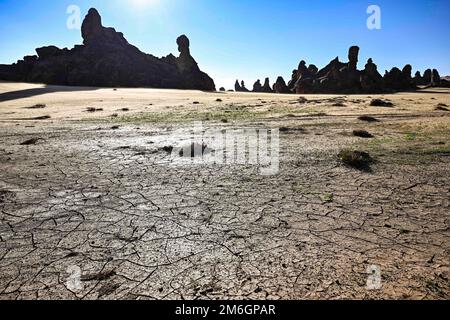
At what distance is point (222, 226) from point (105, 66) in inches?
2990

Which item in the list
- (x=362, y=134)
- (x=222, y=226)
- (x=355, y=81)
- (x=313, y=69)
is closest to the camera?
(x=222, y=226)

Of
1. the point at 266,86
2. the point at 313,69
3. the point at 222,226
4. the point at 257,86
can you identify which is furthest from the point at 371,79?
the point at 222,226

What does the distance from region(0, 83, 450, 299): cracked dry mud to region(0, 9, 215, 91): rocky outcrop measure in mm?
67145

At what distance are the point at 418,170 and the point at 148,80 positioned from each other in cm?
7280

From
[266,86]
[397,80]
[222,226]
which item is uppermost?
[266,86]

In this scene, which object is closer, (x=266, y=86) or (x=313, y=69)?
(x=313, y=69)

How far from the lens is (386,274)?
386 centimetres

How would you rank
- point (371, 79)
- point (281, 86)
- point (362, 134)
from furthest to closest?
point (281, 86)
point (371, 79)
point (362, 134)

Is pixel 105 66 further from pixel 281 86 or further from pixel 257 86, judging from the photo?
pixel 257 86

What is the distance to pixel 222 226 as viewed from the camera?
16.8ft

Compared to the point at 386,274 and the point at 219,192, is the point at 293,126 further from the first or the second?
→ the point at 386,274

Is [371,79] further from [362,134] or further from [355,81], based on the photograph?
[362,134]

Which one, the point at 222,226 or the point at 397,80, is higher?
the point at 397,80
